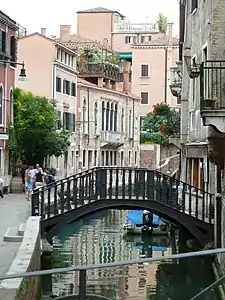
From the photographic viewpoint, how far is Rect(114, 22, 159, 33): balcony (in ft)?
318

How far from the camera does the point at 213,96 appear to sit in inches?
651

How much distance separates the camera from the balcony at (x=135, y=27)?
96812 millimetres

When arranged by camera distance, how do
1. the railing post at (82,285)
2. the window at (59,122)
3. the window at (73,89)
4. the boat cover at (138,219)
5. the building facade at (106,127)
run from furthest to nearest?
1. the building facade at (106,127)
2. the window at (73,89)
3. the window at (59,122)
4. the boat cover at (138,219)
5. the railing post at (82,285)

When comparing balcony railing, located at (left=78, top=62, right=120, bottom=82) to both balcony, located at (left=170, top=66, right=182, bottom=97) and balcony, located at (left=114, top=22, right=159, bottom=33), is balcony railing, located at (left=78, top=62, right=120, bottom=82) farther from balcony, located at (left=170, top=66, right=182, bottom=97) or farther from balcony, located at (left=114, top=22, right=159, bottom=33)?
balcony, located at (left=114, top=22, right=159, bottom=33)

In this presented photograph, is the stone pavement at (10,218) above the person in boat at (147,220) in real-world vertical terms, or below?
above

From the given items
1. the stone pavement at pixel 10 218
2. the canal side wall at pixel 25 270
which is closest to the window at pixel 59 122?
the stone pavement at pixel 10 218

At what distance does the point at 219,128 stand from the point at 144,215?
647 inches

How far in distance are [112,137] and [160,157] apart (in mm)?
5782

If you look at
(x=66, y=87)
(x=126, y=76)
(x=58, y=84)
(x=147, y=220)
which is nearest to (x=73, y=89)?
(x=66, y=87)

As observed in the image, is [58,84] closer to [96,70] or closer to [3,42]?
Result: [96,70]

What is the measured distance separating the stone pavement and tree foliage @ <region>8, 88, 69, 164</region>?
4.91 metres

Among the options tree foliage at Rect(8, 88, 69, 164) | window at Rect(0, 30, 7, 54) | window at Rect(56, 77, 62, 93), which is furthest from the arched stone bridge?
window at Rect(56, 77, 62, 93)

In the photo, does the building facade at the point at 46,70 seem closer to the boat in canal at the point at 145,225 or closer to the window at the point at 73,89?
the window at the point at 73,89

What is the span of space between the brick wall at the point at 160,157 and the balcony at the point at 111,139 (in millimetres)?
2463
